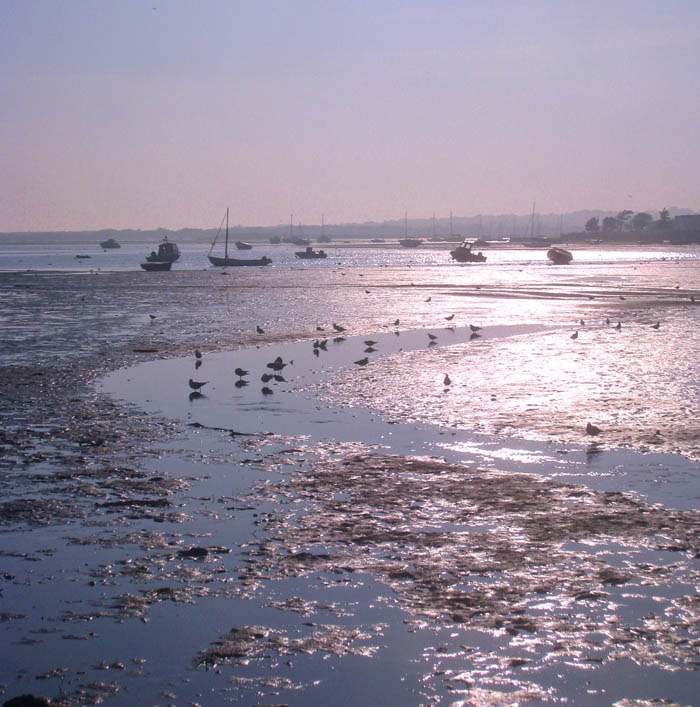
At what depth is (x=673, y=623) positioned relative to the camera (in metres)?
6.93

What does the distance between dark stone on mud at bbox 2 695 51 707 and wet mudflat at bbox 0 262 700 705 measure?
8.1 inches

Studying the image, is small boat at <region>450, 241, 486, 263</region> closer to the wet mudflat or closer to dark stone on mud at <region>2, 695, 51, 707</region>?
the wet mudflat

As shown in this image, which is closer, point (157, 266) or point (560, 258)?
point (157, 266)

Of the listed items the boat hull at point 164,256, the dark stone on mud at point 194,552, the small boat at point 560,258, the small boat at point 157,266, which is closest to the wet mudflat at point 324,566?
the dark stone on mud at point 194,552

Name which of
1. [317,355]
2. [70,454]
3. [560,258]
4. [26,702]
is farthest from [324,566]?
[560,258]

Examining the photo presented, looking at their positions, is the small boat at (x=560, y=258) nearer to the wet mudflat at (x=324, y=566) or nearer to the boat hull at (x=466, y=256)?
the boat hull at (x=466, y=256)

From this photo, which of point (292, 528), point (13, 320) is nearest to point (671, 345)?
point (292, 528)

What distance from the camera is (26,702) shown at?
18.5ft

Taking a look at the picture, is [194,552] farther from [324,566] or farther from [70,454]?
[70,454]

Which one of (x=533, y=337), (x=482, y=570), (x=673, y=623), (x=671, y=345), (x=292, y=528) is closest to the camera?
(x=673, y=623)

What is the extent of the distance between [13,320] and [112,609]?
29.4 metres

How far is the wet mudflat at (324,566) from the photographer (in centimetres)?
618

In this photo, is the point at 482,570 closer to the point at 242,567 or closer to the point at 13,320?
the point at 242,567

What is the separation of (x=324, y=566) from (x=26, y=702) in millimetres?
3069
